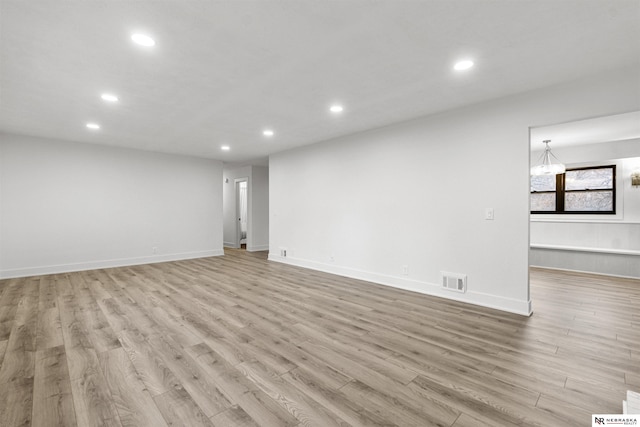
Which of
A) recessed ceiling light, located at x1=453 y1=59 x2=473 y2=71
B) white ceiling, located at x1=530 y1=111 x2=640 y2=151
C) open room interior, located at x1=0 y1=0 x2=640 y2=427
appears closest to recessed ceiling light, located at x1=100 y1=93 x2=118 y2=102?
open room interior, located at x1=0 y1=0 x2=640 y2=427

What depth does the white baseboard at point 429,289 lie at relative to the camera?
3.38m

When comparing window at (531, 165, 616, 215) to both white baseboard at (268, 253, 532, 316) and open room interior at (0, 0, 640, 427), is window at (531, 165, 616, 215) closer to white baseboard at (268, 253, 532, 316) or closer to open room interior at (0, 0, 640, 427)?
open room interior at (0, 0, 640, 427)

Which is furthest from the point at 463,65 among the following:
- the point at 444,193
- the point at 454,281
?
the point at 454,281

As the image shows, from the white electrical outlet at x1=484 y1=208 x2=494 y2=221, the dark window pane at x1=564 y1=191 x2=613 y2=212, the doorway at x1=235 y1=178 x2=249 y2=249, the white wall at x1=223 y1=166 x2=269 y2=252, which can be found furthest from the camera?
the doorway at x1=235 y1=178 x2=249 y2=249

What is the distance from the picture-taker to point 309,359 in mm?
2330

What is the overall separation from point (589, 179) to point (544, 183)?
783 millimetres

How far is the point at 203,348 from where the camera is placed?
2500 mm

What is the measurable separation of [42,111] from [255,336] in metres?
4.28

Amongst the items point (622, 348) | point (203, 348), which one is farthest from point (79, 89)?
point (622, 348)

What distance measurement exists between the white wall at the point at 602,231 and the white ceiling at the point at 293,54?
421 cm

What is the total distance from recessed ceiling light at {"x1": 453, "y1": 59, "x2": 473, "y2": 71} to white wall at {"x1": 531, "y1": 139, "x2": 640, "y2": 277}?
5254mm

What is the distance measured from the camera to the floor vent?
376 centimetres

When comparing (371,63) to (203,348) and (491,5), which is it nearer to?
(491,5)

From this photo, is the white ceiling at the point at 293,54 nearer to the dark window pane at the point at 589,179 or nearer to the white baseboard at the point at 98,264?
the white baseboard at the point at 98,264
